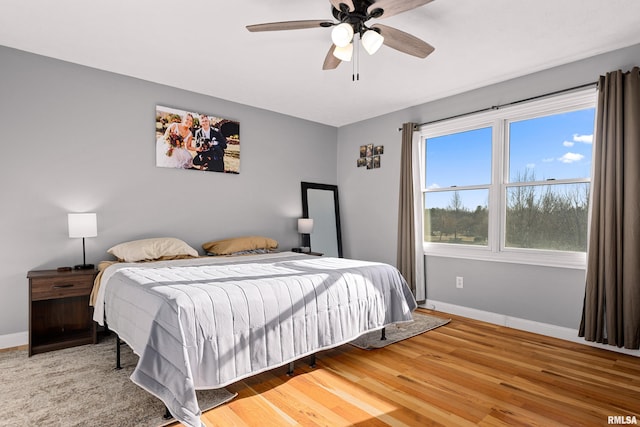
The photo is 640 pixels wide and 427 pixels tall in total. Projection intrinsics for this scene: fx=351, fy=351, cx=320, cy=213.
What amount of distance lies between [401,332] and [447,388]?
1.12 metres

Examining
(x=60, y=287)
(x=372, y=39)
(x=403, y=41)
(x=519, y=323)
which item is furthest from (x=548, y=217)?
(x=60, y=287)

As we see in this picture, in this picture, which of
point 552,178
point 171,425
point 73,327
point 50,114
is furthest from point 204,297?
point 552,178

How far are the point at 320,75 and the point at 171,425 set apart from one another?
10.5ft

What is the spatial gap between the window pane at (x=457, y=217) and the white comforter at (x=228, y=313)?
1444 millimetres

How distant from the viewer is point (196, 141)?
4090 millimetres

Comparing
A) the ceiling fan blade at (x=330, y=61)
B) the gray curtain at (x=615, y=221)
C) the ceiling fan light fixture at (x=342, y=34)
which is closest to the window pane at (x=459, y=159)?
the gray curtain at (x=615, y=221)

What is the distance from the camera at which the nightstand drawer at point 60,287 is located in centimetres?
283

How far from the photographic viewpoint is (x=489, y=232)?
3.85m

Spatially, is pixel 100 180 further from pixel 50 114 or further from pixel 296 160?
pixel 296 160

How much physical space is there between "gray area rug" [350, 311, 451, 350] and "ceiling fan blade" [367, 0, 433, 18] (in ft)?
8.27

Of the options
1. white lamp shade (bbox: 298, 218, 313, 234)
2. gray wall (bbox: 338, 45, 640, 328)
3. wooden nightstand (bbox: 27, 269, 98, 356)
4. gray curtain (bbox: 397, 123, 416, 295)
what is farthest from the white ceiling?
wooden nightstand (bbox: 27, 269, 98, 356)

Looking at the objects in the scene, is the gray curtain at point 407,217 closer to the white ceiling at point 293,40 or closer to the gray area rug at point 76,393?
the white ceiling at point 293,40

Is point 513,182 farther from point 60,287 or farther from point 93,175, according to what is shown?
point 60,287

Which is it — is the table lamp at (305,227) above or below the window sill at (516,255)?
above
